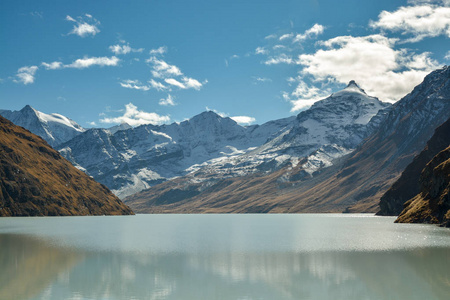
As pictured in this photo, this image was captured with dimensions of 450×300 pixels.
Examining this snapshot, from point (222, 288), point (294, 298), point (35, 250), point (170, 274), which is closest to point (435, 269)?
point (294, 298)

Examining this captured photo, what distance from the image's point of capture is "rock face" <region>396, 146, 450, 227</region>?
432 feet

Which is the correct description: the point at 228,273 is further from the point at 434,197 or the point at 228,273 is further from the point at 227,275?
the point at 434,197

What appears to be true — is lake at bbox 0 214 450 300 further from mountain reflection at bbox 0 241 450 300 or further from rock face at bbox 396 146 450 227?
rock face at bbox 396 146 450 227

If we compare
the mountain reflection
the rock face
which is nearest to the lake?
the mountain reflection

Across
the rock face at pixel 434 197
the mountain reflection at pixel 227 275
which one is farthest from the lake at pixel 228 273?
the rock face at pixel 434 197

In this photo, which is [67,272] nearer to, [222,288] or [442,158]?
[222,288]

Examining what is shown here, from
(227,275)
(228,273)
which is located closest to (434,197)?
(228,273)

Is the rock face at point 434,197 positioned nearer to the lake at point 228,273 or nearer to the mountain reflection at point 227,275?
the lake at point 228,273

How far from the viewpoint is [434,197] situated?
140 metres

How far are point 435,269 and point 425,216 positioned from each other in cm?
9984

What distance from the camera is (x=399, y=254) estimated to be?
228ft

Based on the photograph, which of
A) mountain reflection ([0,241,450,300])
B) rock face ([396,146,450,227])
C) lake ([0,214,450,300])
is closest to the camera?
mountain reflection ([0,241,450,300])

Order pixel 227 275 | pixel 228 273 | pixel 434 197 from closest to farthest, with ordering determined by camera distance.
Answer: pixel 227 275, pixel 228 273, pixel 434 197

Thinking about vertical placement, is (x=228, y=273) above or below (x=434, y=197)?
below
